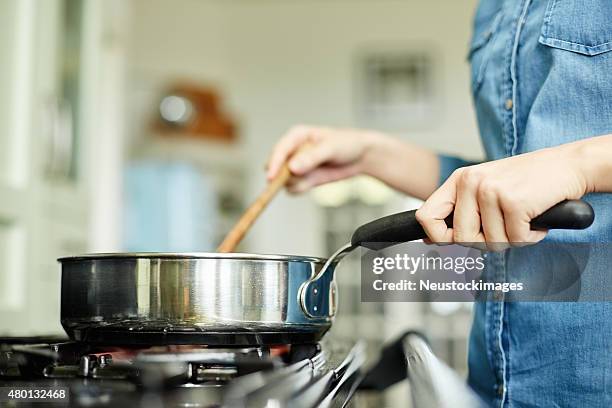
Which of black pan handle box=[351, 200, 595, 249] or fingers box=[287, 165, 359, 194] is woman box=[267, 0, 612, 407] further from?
fingers box=[287, 165, 359, 194]

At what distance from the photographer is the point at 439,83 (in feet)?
15.5

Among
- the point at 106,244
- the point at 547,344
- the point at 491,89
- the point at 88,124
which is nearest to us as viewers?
the point at 547,344

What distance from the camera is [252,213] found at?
993 millimetres

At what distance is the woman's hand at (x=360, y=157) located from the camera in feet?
3.39

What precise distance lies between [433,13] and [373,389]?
4.05m

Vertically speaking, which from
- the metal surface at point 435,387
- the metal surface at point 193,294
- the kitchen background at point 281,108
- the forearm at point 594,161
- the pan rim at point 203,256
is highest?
the kitchen background at point 281,108

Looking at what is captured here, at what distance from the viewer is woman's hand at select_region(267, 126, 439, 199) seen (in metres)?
1.03

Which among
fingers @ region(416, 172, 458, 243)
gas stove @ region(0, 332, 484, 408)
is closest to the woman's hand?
gas stove @ region(0, 332, 484, 408)

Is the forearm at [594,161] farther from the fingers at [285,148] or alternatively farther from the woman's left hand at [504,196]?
the fingers at [285,148]

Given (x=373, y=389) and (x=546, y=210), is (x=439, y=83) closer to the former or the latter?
(x=373, y=389)

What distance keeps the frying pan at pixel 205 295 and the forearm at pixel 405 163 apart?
1.15 ft

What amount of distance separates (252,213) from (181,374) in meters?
0.39

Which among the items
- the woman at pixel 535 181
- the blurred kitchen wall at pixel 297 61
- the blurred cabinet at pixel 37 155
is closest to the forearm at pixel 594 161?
the woman at pixel 535 181

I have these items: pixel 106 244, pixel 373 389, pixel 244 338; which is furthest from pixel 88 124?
pixel 244 338
